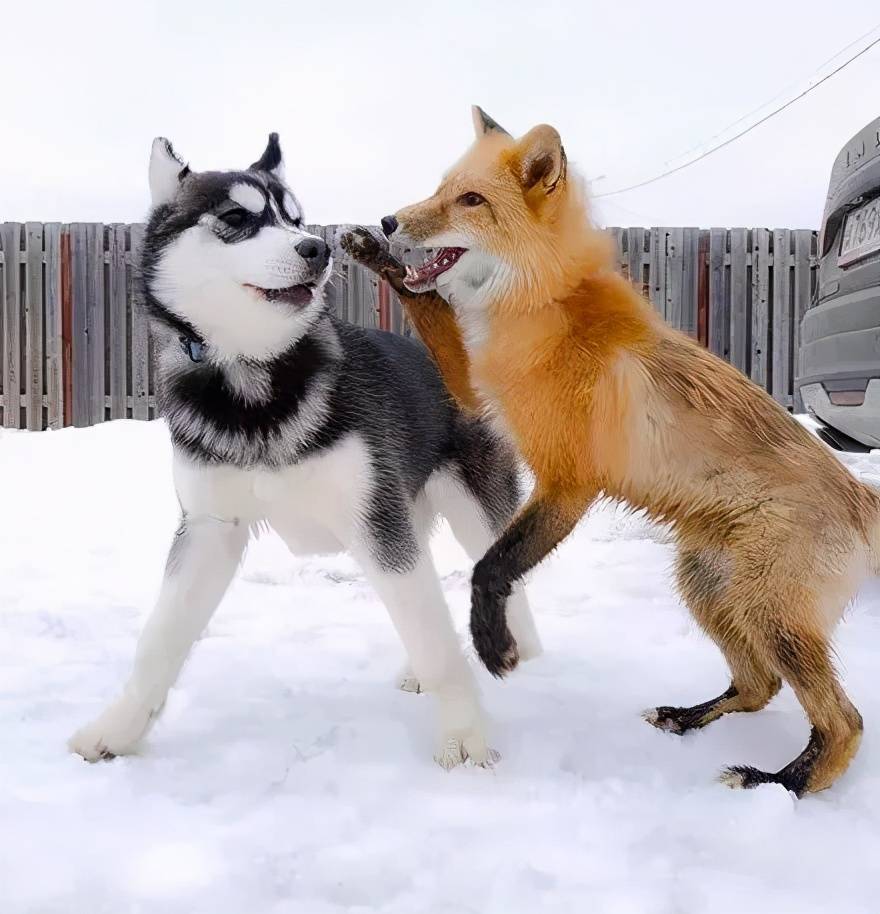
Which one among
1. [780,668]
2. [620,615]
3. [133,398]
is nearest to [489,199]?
[780,668]

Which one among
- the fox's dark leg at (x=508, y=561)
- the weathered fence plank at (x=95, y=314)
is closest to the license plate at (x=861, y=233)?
the fox's dark leg at (x=508, y=561)

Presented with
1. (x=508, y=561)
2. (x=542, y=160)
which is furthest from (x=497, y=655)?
(x=542, y=160)

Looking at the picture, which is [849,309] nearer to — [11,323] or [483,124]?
[483,124]

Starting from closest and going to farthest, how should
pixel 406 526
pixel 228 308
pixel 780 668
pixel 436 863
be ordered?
1. pixel 436 863
2. pixel 780 668
3. pixel 228 308
4. pixel 406 526

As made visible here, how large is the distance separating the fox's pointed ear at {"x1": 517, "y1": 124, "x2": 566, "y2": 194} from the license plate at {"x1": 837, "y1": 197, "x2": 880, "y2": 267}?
2049 millimetres

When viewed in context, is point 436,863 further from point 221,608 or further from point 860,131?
point 860,131

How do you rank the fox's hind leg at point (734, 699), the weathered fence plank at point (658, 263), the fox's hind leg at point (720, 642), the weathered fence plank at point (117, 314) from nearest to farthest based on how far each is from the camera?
1. the fox's hind leg at point (720, 642)
2. the fox's hind leg at point (734, 699)
3. the weathered fence plank at point (117, 314)
4. the weathered fence plank at point (658, 263)

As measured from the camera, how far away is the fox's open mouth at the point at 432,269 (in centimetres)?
182

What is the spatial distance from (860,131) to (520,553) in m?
2.90

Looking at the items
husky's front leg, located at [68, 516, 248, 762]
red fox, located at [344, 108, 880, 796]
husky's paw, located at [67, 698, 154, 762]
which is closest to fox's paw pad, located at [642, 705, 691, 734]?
red fox, located at [344, 108, 880, 796]

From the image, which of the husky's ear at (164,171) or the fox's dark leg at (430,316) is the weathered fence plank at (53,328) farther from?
the fox's dark leg at (430,316)

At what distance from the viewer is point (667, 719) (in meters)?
2.14

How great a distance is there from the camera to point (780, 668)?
5.73 ft

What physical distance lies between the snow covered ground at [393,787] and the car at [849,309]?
0.80 m
